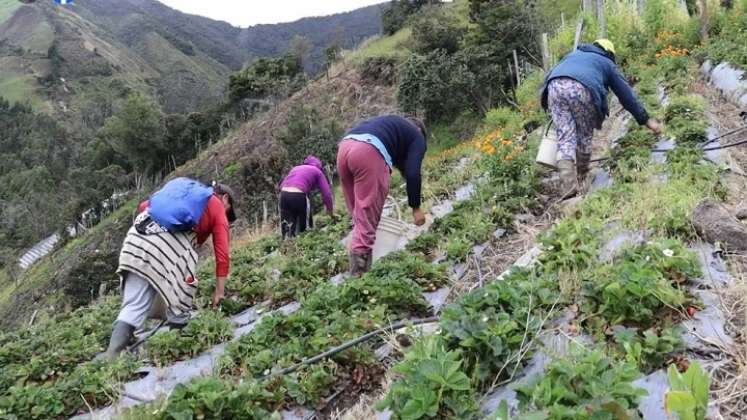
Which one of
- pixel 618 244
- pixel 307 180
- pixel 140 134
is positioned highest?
pixel 618 244

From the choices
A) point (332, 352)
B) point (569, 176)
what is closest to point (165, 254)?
point (332, 352)

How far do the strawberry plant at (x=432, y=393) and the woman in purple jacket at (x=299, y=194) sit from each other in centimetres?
566

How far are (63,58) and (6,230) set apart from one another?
65.5 meters

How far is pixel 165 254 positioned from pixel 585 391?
3.11 metres

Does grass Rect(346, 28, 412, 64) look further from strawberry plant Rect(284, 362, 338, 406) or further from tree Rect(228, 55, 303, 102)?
strawberry plant Rect(284, 362, 338, 406)

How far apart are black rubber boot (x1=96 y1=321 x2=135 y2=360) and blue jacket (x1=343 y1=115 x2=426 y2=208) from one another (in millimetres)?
2245

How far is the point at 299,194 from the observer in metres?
7.66

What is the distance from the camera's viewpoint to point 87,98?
103938 millimetres

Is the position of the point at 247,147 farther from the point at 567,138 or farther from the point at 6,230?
the point at 6,230

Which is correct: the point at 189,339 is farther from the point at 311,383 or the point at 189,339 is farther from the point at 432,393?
the point at 432,393

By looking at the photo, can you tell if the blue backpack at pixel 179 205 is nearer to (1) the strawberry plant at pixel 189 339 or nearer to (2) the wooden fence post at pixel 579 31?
(1) the strawberry plant at pixel 189 339

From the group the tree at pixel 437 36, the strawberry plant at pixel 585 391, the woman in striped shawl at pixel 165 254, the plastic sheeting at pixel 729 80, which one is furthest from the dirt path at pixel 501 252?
the tree at pixel 437 36

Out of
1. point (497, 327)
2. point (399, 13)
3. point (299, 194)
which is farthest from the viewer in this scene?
point (399, 13)

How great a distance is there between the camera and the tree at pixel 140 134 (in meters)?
54.0
